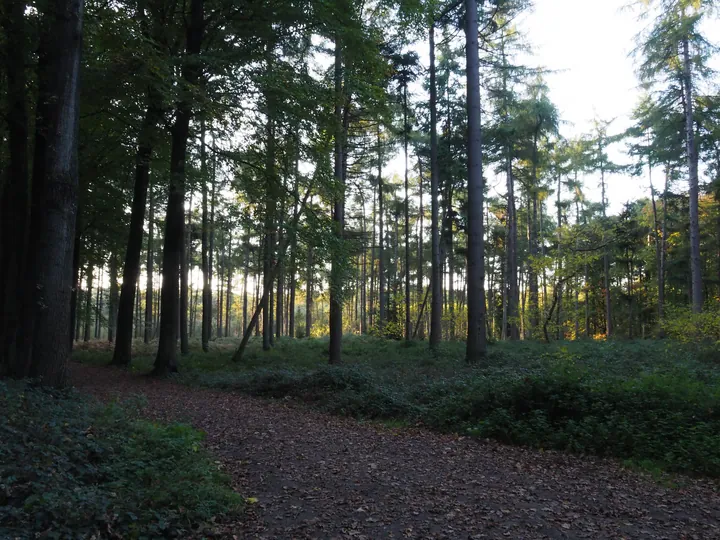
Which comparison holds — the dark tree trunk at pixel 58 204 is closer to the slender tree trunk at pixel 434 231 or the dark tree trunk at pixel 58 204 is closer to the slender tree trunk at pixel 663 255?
the slender tree trunk at pixel 434 231

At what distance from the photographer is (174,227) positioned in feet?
42.6

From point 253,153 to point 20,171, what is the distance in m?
5.40

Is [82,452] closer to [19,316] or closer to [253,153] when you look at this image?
[19,316]

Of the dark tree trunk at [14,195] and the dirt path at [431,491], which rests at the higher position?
the dark tree trunk at [14,195]

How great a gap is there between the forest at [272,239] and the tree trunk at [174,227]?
60 mm

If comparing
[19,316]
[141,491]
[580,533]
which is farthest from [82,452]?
[19,316]

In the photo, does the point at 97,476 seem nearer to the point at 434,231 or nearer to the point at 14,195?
the point at 14,195

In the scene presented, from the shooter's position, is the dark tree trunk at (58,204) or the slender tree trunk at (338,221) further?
the slender tree trunk at (338,221)

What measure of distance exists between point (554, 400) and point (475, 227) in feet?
19.4

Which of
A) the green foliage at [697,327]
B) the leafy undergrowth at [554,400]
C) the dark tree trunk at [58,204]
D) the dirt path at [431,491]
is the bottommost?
the dirt path at [431,491]

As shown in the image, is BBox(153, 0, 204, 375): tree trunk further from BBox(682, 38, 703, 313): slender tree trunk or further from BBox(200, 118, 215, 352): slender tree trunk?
BBox(682, 38, 703, 313): slender tree trunk

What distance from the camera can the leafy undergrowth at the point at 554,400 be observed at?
6285 mm

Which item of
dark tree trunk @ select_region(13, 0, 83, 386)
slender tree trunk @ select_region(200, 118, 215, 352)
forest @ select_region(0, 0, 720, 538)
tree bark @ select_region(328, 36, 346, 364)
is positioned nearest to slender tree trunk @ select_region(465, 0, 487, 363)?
forest @ select_region(0, 0, 720, 538)

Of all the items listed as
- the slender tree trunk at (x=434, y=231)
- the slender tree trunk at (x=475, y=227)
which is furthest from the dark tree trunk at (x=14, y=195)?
the slender tree trunk at (x=434, y=231)
